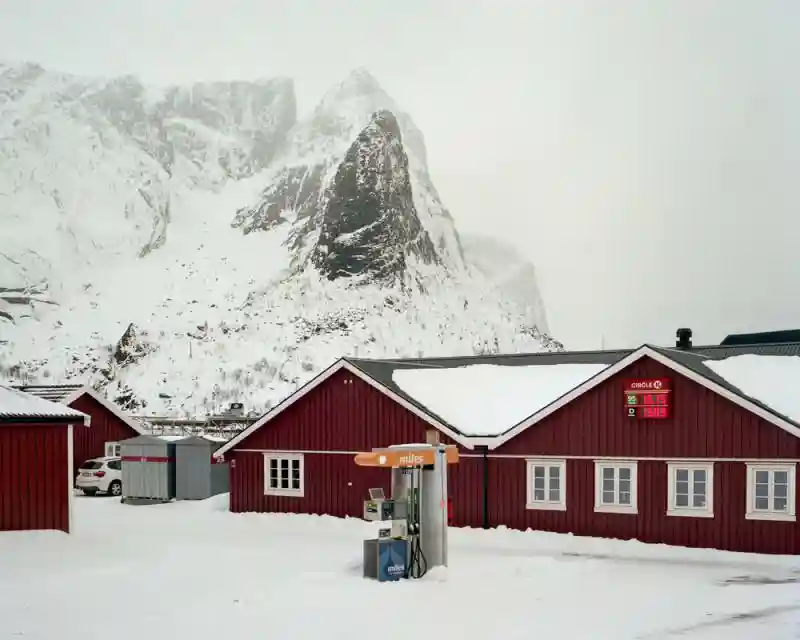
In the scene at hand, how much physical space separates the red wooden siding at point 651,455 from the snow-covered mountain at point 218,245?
62954 millimetres

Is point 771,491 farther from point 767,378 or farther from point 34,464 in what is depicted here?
point 34,464

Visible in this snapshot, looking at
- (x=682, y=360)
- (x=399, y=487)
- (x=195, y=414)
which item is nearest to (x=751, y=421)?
(x=682, y=360)

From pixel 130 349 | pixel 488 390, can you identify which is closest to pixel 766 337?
pixel 488 390

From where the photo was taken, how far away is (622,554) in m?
24.5

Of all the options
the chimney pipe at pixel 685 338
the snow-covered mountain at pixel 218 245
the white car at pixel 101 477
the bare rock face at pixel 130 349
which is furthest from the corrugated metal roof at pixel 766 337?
the bare rock face at pixel 130 349

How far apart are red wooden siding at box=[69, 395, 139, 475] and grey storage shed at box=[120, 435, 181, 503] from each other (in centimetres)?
649

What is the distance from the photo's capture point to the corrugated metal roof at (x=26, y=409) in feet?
81.2

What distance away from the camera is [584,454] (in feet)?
86.1

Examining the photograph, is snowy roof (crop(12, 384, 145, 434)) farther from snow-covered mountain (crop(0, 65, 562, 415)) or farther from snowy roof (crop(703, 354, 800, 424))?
snow-covered mountain (crop(0, 65, 562, 415))

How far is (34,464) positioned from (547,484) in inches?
470

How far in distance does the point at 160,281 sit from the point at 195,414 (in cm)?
4383

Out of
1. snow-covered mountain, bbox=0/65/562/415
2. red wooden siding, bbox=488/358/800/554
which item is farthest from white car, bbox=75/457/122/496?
snow-covered mountain, bbox=0/65/562/415

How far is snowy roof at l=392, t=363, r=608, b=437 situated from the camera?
29.1m

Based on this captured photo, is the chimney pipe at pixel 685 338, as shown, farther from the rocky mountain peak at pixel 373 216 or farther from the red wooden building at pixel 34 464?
the rocky mountain peak at pixel 373 216
